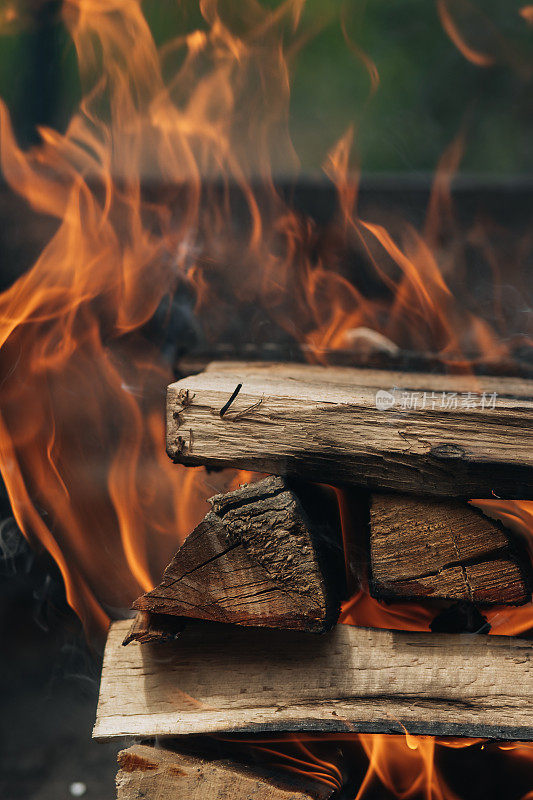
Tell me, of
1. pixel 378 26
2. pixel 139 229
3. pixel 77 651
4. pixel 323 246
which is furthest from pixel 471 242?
pixel 77 651

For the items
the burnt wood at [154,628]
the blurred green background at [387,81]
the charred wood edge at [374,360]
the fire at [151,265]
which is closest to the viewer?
the burnt wood at [154,628]

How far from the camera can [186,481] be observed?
1.63 meters

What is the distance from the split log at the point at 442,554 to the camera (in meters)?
1.05

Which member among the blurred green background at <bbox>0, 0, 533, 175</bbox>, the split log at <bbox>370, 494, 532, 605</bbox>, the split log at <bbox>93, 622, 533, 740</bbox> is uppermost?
the blurred green background at <bbox>0, 0, 533, 175</bbox>

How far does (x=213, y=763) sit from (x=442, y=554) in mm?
584

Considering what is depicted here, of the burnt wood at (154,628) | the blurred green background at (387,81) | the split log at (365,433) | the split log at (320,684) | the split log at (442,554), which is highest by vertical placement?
the blurred green background at (387,81)

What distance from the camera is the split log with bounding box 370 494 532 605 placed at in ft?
3.45

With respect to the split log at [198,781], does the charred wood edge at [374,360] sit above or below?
above

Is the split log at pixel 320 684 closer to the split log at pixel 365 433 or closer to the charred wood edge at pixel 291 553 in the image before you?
the charred wood edge at pixel 291 553

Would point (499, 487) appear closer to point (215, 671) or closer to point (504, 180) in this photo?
point (215, 671)

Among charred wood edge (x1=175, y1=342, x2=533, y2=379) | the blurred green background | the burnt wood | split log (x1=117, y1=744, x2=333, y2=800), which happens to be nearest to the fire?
the blurred green background

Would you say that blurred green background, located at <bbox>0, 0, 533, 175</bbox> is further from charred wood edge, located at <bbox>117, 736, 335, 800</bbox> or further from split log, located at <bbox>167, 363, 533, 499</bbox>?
charred wood edge, located at <bbox>117, 736, 335, 800</bbox>

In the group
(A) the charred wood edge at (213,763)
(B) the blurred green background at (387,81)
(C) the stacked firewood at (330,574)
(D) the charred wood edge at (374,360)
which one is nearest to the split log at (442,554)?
(C) the stacked firewood at (330,574)

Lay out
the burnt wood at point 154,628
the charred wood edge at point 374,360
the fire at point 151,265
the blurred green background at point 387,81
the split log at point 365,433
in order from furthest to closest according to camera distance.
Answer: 1. the blurred green background at point 387,81
2. the fire at point 151,265
3. the charred wood edge at point 374,360
4. the burnt wood at point 154,628
5. the split log at point 365,433
